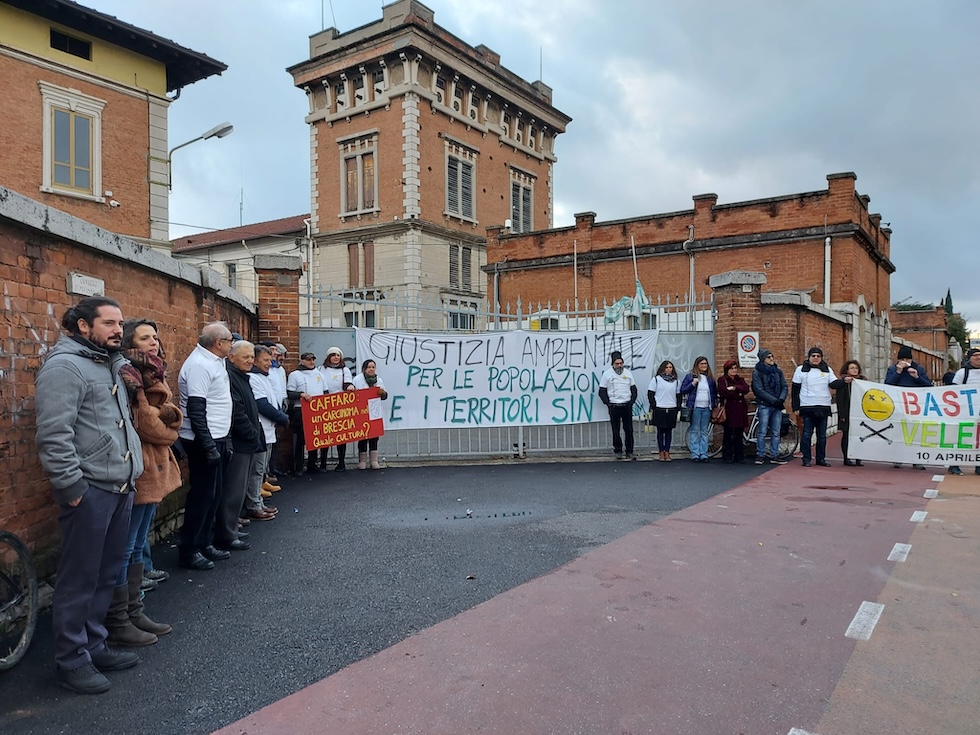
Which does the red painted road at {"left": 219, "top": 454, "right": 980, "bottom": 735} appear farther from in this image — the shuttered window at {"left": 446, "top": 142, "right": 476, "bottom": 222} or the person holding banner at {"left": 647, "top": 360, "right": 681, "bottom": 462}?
the shuttered window at {"left": 446, "top": 142, "right": 476, "bottom": 222}

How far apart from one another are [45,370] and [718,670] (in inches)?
142

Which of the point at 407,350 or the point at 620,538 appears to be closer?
the point at 620,538

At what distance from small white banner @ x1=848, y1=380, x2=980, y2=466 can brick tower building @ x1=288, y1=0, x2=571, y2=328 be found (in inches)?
809

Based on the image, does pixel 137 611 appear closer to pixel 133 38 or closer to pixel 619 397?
pixel 619 397

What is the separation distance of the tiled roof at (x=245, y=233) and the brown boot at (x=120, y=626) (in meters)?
32.5

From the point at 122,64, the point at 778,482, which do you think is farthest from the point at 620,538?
the point at 122,64

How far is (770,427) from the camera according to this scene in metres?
10.6

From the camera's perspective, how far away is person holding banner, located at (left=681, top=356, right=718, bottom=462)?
10570 millimetres

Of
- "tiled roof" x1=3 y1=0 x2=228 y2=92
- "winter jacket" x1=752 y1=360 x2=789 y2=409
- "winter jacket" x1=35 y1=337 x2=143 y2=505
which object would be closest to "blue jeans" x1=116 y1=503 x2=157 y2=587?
"winter jacket" x1=35 y1=337 x2=143 y2=505

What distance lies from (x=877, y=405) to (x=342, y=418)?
793 centimetres

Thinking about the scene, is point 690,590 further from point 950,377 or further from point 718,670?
point 950,377

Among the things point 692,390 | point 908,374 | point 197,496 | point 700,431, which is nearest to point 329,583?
point 197,496

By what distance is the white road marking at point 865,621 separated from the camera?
3801 millimetres

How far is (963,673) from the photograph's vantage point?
Result: 11.1 ft
